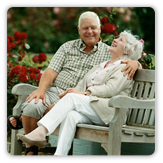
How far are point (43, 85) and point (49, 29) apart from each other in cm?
442

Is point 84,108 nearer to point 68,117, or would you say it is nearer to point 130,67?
point 68,117

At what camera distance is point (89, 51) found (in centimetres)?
352

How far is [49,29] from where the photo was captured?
7.51 meters

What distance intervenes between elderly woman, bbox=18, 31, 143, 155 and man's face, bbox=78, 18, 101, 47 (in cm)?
41

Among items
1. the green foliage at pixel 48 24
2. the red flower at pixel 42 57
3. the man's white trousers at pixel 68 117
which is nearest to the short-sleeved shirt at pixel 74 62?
the man's white trousers at pixel 68 117

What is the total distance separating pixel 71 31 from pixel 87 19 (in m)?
3.81

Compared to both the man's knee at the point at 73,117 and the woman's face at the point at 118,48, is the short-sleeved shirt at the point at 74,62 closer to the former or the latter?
the woman's face at the point at 118,48

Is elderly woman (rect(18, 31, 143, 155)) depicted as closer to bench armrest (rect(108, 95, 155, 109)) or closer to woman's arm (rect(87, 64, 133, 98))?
woman's arm (rect(87, 64, 133, 98))

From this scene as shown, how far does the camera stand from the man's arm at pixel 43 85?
3.13 m

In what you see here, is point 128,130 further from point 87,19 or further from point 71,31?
point 71,31

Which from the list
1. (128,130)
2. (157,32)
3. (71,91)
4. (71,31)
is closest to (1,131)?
(71,91)

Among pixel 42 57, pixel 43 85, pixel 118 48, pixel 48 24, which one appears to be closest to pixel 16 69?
pixel 42 57

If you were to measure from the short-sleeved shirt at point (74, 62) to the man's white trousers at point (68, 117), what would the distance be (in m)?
0.57

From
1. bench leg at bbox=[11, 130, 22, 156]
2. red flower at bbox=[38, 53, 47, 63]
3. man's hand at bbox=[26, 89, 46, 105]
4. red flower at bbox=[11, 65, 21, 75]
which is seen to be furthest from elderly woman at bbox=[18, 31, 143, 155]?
red flower at bbox=[38, 53, 47, 63]
